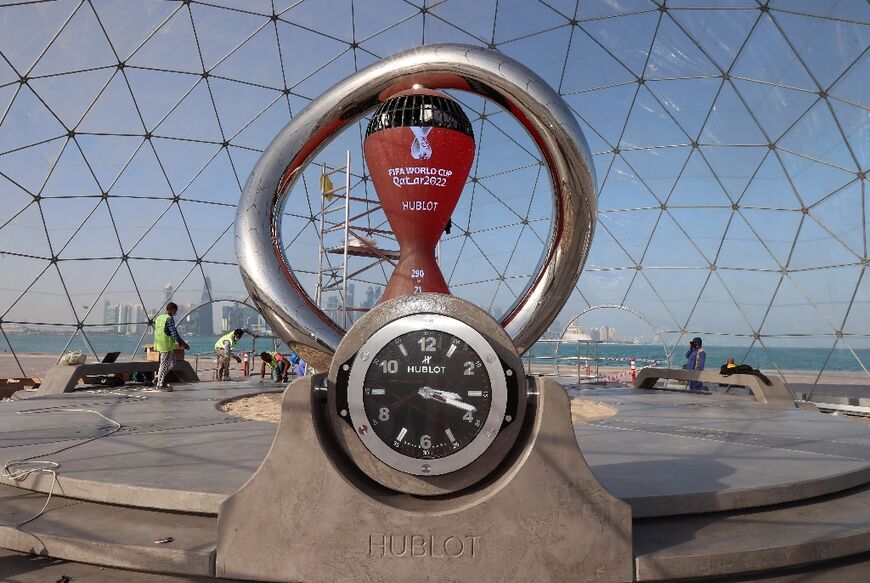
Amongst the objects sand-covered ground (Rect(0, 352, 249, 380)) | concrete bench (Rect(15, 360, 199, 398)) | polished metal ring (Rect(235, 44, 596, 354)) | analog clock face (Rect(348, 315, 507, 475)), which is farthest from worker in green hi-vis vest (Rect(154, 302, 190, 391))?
analog clock face (Rect(348, 315, 507, 475))

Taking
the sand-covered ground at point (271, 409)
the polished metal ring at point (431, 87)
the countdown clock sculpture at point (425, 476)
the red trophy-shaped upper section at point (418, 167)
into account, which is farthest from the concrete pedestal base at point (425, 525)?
the red trophy-shaped upper section at point (418, 167)

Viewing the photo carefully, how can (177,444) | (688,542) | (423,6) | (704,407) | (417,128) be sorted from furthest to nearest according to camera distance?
(423,6), (704,407), (417,128), (177,444), (688,542)

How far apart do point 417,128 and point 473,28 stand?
14757 millimetres

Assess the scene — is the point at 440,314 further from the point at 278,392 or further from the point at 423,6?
the point at 423,6

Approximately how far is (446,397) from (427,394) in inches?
4.0

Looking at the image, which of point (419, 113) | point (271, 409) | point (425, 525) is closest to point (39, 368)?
point (271, 409)

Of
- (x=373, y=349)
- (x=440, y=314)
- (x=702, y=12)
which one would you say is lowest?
(x=373, y=349)

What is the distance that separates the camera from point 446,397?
3.02m

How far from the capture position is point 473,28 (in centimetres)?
2155

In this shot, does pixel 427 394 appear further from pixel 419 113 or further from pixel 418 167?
pixel 419 113

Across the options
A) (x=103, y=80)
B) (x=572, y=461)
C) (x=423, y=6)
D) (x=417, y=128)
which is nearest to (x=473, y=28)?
(x=423, y=6)

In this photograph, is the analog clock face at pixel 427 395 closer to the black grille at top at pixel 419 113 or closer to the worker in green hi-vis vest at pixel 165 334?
the black grille at top at pixel 419 113

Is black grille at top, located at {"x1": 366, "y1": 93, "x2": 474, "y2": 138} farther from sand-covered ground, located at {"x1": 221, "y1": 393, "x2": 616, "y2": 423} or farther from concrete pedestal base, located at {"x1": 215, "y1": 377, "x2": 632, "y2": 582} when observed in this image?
concrete pedestal base, located at {"x1": 215, "y1": 377, "x2": 632, "y2": 582}

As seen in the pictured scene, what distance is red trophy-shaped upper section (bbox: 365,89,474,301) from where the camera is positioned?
8891mm
